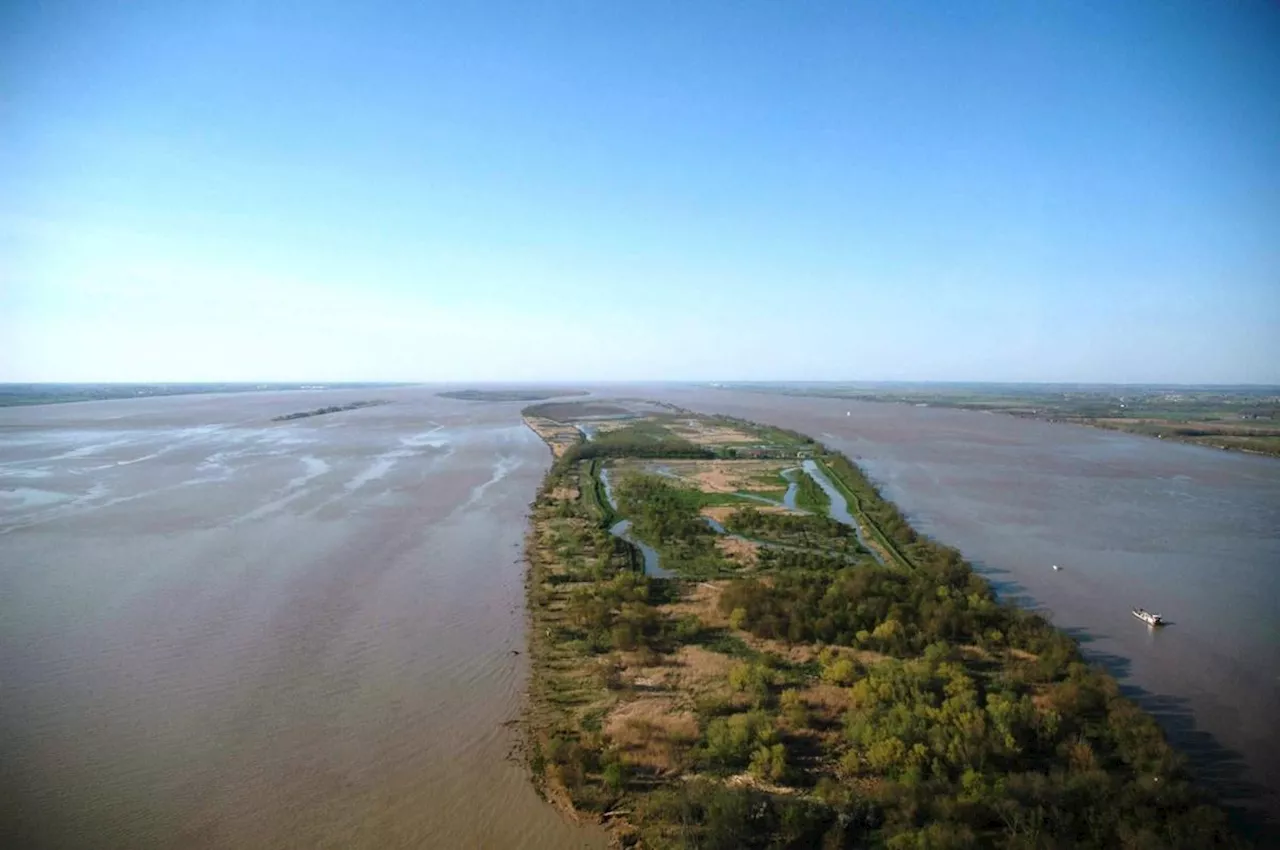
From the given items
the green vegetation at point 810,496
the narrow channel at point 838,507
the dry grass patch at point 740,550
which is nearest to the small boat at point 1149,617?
the narrow channel at point 838,507

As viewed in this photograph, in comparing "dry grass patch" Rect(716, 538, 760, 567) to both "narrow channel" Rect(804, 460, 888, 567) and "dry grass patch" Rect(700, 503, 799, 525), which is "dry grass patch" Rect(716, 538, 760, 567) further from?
"narrow channel" Rect(804, 460, 888, 567)

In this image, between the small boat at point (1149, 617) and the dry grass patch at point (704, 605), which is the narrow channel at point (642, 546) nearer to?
the dry grass patch at point (704, 605)

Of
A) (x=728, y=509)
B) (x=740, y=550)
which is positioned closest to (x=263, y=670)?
(x=740, y=550)

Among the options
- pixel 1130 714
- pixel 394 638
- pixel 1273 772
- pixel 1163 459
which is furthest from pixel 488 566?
pixel 1163 459

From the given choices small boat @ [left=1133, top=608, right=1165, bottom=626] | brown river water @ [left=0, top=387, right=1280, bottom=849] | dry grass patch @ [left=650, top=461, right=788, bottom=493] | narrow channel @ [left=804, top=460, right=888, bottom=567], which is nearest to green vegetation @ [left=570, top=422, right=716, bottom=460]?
dry grass patch @ [left=650, top=461, right=788, bottom=493]

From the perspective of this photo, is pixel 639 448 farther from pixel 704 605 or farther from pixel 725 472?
pixel 704 605
